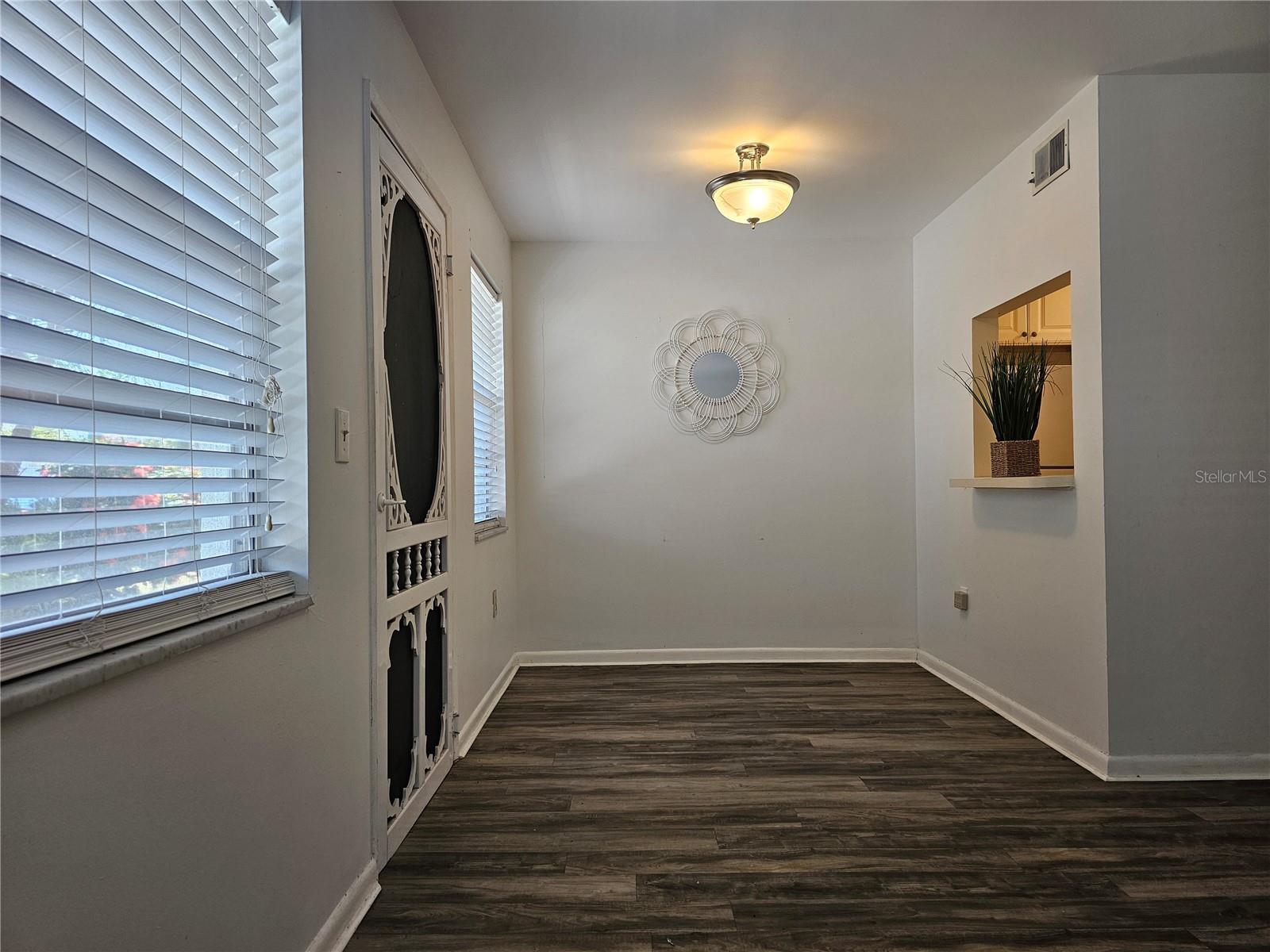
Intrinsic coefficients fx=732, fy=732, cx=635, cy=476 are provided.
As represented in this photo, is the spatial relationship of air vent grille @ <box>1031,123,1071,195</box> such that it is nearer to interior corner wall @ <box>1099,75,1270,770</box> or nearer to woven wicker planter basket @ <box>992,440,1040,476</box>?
interior corner wall @ <box>1099,75,1270,770</box>

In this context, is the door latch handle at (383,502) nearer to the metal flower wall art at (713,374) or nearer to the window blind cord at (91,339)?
the window blind cord at (91,339)

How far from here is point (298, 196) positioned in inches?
56.8

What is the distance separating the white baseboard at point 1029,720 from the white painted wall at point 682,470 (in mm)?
644

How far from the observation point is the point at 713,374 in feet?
14.1

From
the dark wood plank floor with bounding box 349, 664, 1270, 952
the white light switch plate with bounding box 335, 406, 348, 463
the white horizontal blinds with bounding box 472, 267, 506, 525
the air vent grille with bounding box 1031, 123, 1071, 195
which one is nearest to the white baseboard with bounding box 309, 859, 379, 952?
the dark wood plank floor with bounding box 349, 664, 1270, 952

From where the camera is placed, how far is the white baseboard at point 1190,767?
2539mm

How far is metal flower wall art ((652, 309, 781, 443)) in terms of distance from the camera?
4.29 m

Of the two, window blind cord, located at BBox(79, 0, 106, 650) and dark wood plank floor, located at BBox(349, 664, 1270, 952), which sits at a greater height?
window blind cord, located at BBox(79, 0, 106, 650)

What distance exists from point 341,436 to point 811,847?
1.68 meters

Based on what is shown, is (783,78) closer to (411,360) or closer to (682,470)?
Result: (411,360)

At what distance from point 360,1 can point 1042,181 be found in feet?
8.35

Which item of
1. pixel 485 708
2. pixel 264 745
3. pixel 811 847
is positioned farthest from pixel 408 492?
pixel 811 847

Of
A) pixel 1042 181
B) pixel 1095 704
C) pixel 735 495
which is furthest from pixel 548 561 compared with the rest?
pixel 1042 181

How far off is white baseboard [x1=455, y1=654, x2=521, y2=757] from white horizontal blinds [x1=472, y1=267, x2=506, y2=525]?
813 millimetres
